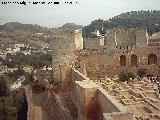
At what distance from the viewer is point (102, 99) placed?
1331 cm

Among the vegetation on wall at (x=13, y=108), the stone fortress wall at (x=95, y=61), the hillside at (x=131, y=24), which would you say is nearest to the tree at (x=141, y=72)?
the stone fortress wall at (x=95, y=61)

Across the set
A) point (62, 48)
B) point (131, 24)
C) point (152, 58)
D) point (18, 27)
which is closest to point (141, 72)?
point (152, 58)

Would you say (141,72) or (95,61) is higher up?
(95,61)

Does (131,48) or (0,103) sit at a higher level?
(131,48)

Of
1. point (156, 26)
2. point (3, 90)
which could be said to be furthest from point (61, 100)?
point (156, 26)

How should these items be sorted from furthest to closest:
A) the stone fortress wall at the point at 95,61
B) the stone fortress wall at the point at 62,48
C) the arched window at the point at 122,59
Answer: the arched window at the point at 122,59 → the stone fortress wall at the point at 62,48 → the stone fortress wall at the point at 95,61

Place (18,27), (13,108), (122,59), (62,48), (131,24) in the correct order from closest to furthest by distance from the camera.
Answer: (62,48) → (13,108) → (122,59) → (131,24) → (18,27)

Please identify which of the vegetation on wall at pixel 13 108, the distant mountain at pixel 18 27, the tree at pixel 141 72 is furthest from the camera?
the distant mountain at pixel 18 27

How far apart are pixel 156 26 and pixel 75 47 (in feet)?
151

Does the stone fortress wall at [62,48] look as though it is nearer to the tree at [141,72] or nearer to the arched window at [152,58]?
the tree at [141,72]

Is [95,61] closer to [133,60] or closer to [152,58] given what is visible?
[133,60]

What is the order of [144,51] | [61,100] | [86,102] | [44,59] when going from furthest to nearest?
1. [44,59]
2. [144,51]
3. [61,100]
4. [86,102]

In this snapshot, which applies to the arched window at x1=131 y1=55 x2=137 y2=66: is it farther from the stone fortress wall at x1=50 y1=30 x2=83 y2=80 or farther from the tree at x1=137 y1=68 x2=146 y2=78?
the stone fortress wall at x1=50 y1=30 x2=83 y2=80

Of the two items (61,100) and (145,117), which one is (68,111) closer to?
(61,100)
